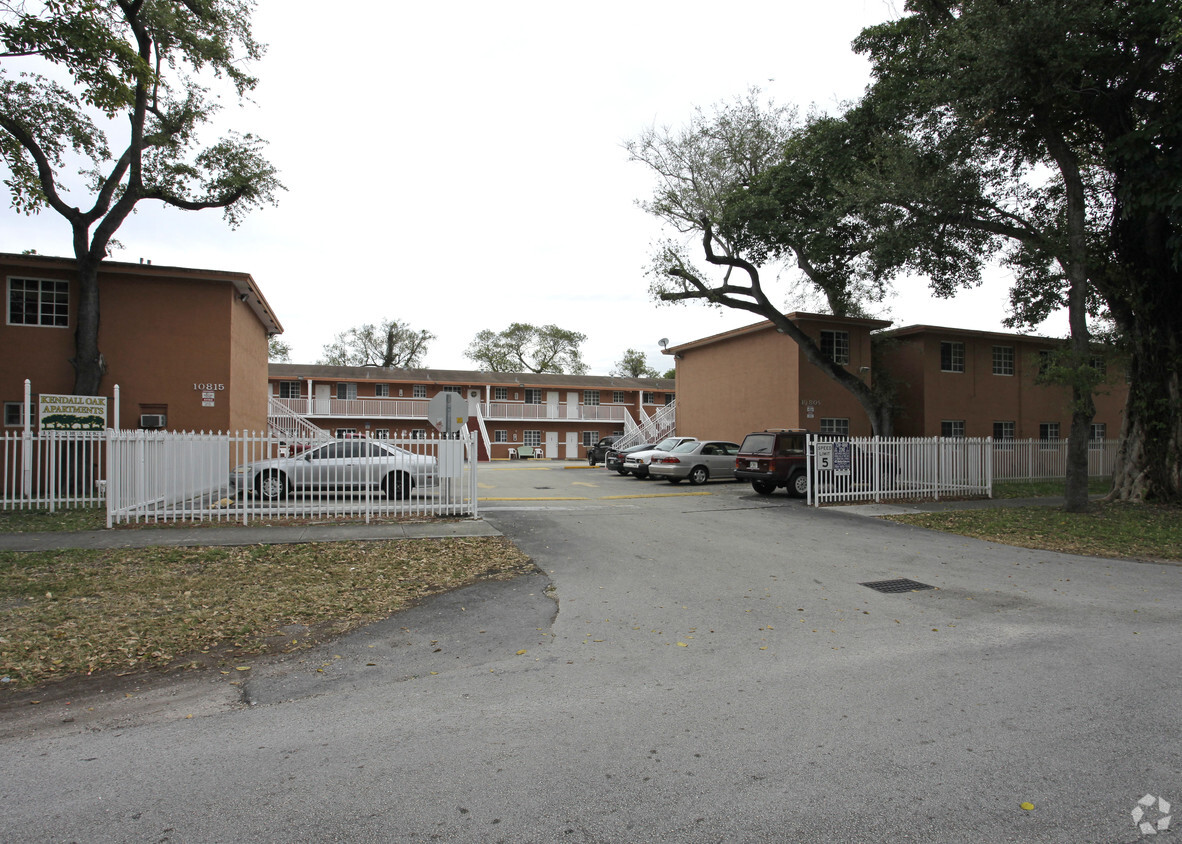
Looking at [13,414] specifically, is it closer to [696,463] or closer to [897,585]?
[696,463]

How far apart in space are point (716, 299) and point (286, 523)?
1526 centimetres

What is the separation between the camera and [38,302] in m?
17.5

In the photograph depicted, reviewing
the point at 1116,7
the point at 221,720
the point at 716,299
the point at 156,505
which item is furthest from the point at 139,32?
the point at 1116,7

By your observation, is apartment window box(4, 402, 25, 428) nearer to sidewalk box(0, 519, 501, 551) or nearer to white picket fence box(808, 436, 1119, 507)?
sidewalk box(0, 519, 501, 551)

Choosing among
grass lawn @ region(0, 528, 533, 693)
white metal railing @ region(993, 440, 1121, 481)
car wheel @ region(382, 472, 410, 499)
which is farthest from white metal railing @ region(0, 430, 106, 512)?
white metal railing @ region(993, 440, 1121, 481)

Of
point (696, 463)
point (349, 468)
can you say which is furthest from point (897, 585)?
point (696, 463)

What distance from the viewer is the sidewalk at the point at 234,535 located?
9.89m

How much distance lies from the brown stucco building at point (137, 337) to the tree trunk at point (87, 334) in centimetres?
54

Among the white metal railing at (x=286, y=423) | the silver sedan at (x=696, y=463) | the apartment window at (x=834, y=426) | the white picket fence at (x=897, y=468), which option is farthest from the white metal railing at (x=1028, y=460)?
the white metal railing at (x=286, y=423)

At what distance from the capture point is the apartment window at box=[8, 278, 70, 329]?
56.7 ft

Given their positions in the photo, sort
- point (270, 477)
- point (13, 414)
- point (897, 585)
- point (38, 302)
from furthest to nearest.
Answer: point (38, 302)
point (13, 414)
point (270, 477)
point (897, 585)

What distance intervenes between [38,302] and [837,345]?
78.4 feet

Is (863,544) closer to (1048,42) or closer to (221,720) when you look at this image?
(221,720)

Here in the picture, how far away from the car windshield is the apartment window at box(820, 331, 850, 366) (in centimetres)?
762
